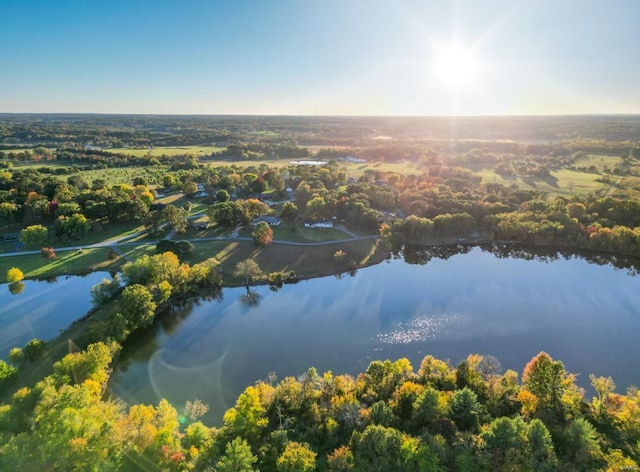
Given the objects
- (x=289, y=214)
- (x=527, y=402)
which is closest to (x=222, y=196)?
(x=289, y=214)

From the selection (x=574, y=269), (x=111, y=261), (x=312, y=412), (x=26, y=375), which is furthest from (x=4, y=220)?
(x=574, y=269)

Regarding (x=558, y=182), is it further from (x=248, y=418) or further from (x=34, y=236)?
(x=34, y=236)

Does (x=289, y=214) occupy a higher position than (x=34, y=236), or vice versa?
(x=289, y=214)

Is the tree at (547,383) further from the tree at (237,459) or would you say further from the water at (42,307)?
the water at (42,307)

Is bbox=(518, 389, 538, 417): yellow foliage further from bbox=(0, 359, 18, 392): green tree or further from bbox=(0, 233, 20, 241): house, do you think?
bbox=(0, 233, 20, 241): house

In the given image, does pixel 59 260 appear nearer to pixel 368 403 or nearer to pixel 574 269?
pixel 368 403

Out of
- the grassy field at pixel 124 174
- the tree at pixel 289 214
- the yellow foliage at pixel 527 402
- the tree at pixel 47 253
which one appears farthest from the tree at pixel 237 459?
the grassy field at pixel 124 174
